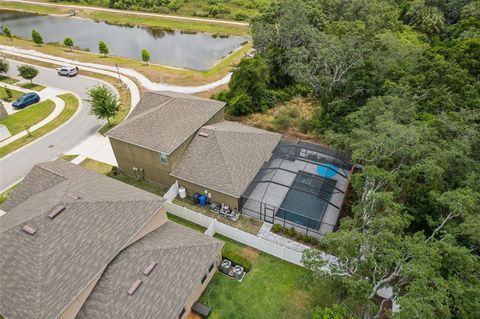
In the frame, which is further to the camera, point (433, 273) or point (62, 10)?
point (62, 10)

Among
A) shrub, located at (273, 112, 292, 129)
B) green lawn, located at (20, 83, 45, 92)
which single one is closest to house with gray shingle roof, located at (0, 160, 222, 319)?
shrub, located at (273, 112, 292, 129)

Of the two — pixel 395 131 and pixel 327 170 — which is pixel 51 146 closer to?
pixel 327 170

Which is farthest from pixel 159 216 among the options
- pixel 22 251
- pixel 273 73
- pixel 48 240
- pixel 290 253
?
pixel 273 73

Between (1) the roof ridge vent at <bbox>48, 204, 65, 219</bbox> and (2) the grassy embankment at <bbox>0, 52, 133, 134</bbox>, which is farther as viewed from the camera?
(2) the grassy embankment at <bbox>0, 52, 133, 134</bbox>

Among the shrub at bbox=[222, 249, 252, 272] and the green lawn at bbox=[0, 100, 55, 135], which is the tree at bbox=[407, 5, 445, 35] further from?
the green lawn at bbox=[0, 100, 55, 135]

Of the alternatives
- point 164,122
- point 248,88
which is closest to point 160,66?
point 248,88

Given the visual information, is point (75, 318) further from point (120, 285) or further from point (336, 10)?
point (336, 10)
